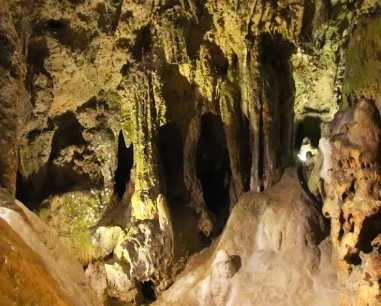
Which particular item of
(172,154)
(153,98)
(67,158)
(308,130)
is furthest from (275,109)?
(67,158)

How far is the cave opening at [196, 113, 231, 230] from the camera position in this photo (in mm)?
7859

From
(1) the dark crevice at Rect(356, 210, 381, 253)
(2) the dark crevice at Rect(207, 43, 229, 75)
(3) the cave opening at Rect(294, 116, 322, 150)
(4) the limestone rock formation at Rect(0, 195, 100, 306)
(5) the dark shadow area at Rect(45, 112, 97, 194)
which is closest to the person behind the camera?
(4) the limestone rock formation at Rect(0, 195, 100, 306)

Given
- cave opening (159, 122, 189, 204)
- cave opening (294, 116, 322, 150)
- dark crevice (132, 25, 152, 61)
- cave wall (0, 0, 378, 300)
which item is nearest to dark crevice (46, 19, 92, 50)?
cave wall (0, 0, 378, 300)

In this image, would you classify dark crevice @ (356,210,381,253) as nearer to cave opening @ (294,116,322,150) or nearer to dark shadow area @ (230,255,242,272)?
dark shadow area @ (230,255,242,272)

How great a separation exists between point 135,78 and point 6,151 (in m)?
3.04

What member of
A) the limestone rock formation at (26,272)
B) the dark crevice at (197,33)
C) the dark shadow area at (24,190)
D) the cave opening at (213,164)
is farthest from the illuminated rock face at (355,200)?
the dark shadow area at (24,190)

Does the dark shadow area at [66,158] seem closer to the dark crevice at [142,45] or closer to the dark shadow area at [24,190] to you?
the dark shadow area at [24,190]

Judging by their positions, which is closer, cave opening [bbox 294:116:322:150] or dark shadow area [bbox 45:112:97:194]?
dark shadow area [bbox 45:112:97:194]

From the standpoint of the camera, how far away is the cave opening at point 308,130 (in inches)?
303

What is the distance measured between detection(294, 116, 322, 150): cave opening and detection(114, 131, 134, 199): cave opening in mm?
2608

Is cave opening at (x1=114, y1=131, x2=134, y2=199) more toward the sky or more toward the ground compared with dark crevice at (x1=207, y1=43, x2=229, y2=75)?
more toward the ground

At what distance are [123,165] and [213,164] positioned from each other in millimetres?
1463

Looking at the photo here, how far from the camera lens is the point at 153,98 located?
654 cm

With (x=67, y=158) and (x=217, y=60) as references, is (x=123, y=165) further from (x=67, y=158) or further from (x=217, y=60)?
(x=217, y=60)
